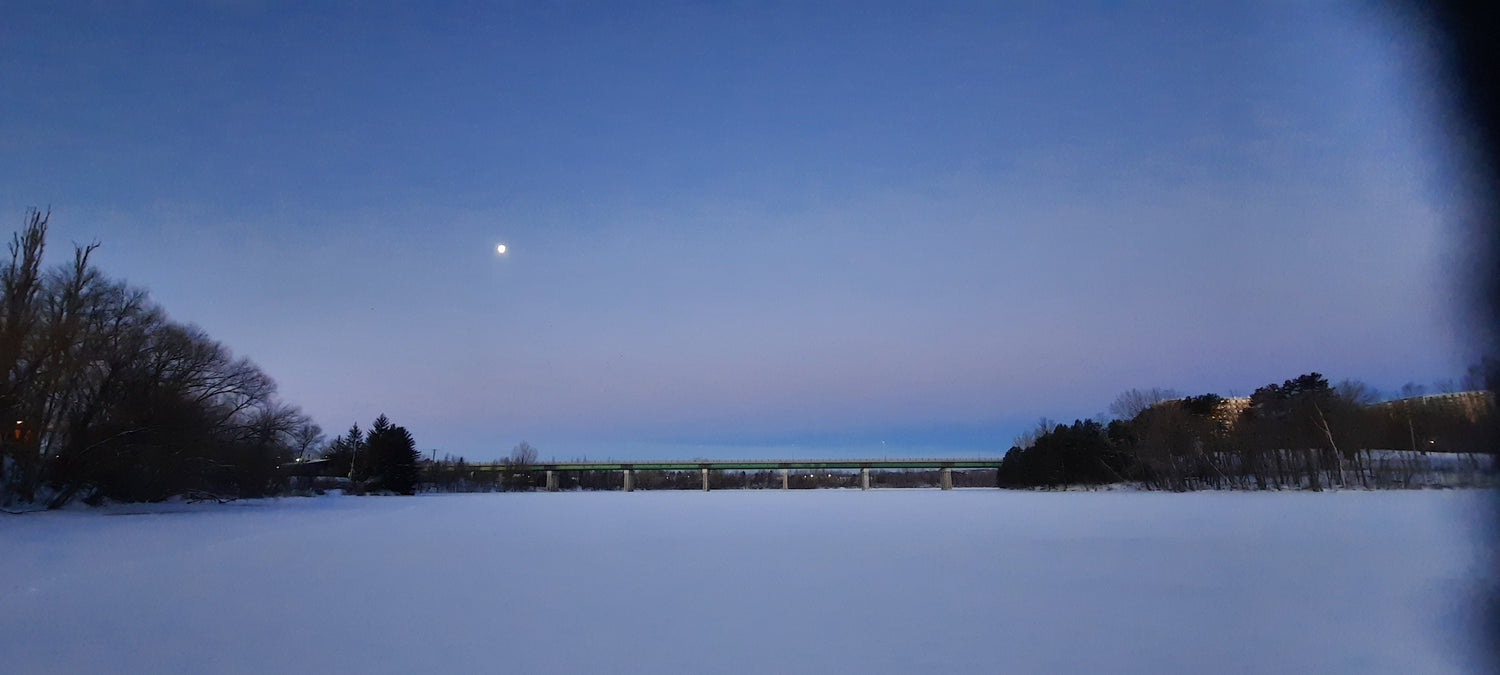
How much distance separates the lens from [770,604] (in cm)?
809

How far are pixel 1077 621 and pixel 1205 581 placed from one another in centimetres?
327

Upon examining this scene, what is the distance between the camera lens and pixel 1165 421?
57.7m

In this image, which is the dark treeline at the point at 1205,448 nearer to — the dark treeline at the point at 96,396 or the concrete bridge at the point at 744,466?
the concrete bridge at the point at 744,466

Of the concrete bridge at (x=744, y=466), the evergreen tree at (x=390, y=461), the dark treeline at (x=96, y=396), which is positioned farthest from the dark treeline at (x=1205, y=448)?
the evergreen tree at (x=390, y=461)

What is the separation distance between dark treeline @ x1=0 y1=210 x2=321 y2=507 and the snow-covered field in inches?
746

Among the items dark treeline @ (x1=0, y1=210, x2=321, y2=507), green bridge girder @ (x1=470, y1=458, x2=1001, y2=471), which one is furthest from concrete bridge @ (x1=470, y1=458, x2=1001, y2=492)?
dark treeline @ (x1=0, y1=210, x2=321, y2=507)

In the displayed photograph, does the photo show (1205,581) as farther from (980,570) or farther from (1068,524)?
(1068,524)

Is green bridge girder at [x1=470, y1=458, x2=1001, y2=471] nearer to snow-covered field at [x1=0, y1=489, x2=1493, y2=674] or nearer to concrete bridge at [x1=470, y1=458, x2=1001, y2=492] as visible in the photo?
concrete bridge at [x1=470, y1=458, x2=1001, y2=492]

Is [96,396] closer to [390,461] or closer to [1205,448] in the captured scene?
[390,461]

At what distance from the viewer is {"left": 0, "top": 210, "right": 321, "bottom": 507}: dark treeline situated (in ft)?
96.0

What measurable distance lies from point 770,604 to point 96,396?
36.9 metres

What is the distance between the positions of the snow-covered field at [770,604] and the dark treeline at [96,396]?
746 inches

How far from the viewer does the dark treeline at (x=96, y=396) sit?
96.0ft

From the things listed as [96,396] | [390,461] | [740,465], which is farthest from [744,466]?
[96,396]
